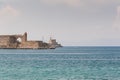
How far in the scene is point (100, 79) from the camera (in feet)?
147

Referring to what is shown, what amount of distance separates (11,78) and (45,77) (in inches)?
156

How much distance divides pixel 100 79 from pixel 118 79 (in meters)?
1.99

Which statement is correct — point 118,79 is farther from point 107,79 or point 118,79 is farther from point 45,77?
point 45,77

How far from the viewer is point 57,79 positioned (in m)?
44.3

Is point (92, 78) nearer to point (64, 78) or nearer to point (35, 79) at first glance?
point (64, 78)

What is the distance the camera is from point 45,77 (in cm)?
4641

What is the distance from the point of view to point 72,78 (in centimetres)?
4506

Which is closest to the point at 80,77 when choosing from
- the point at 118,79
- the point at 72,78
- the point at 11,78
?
the point at 72,78

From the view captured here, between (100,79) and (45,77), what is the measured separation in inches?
254

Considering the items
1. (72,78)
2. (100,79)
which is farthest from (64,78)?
(100,79)

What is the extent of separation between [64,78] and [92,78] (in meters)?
3.20

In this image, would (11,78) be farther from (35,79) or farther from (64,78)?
(64,78)

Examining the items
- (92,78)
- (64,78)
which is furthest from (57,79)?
(92,78)

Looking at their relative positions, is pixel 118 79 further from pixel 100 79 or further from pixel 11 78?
pixel 11 78
